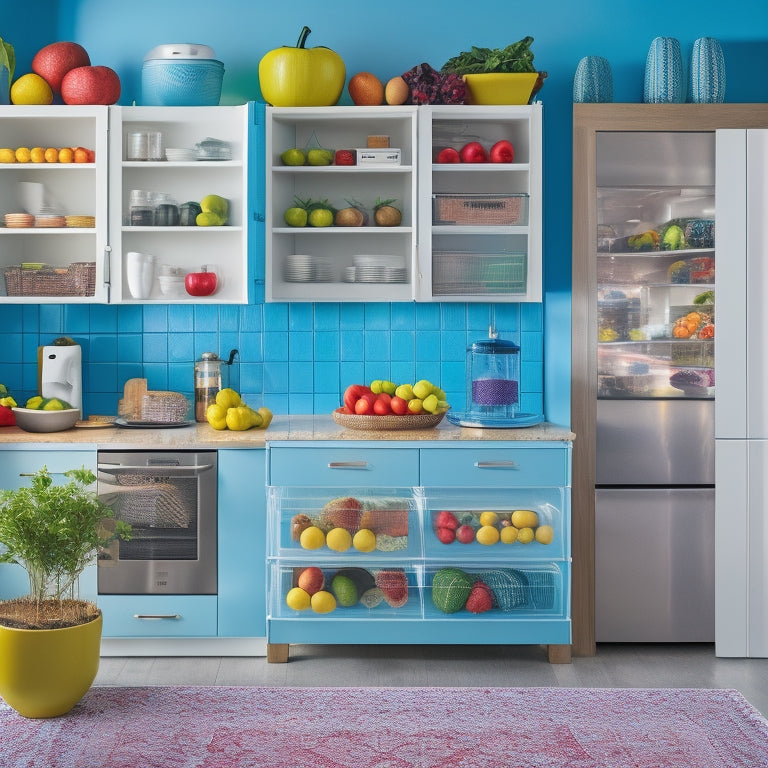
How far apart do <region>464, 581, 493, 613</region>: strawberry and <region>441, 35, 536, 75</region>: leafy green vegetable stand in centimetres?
201

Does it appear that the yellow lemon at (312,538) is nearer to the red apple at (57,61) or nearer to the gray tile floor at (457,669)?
the gray tile floor at (457,669)

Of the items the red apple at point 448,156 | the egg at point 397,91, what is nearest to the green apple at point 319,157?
the egg at point 397,91

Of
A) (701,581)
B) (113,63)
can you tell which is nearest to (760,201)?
(701,581)

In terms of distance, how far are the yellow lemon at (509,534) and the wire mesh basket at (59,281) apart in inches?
74.3

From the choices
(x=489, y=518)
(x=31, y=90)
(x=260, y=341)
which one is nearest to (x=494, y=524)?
(x=489, y=518)

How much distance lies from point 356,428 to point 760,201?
5.76ft

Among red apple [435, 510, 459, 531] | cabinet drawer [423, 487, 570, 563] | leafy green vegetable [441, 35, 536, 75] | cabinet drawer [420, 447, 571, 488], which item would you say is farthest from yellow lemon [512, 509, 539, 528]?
leafy green vegetable [441, 35, 536, 75]

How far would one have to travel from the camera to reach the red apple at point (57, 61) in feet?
12.7

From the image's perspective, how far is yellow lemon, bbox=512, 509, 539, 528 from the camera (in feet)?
11.8

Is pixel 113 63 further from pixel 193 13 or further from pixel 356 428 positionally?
pixel 356 428

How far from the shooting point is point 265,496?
11.9 feet

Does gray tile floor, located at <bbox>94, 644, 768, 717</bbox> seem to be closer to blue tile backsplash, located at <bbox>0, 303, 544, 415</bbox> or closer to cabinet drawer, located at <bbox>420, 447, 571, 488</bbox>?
cabinet drawer, located at <bbox>420, 447, 571, 488</bbox>

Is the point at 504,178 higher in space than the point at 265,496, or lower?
higher

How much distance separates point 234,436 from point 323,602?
70 cm
